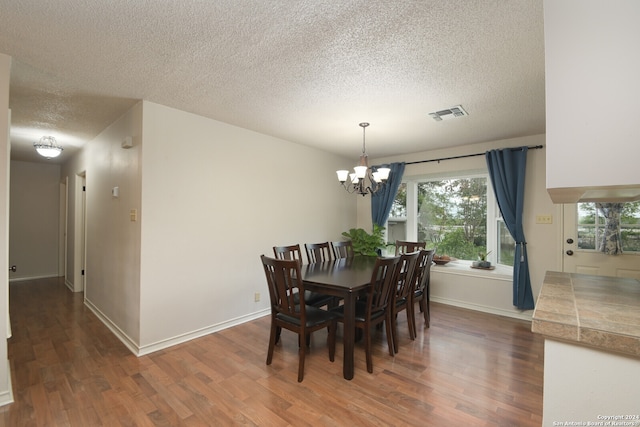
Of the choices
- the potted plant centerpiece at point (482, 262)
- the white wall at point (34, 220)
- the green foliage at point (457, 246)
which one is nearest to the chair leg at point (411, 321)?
the potted plant centerpiece at point (482, 262)

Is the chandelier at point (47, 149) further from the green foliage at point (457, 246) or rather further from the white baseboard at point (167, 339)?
the green foliage at point (457, 246)

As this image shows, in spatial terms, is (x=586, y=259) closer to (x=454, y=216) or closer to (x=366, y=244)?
(x=454, y=216)

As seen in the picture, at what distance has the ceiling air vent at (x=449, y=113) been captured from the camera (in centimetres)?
293

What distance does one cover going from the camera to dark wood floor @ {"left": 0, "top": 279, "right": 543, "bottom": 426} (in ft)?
6.16

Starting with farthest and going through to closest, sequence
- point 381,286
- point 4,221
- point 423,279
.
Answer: point 423,279
point 381,286
point 4,221

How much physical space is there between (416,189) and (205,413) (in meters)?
4.32

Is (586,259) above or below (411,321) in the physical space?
above

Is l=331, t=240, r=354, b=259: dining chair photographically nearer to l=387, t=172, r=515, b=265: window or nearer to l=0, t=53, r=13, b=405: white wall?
l=387, t=172, r=515, b=265: window

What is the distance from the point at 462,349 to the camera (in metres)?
2.84

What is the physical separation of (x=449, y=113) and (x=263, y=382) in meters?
3.05

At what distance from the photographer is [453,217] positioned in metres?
4.62

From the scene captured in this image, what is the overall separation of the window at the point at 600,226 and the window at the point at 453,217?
0.80m

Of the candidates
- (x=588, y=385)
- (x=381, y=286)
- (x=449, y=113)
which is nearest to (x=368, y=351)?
(x=381, y=286)

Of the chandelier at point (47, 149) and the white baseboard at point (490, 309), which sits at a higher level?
the chandelier at point (47, 149)
